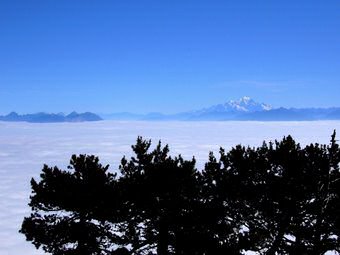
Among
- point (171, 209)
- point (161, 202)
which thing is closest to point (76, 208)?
point (161, 202)

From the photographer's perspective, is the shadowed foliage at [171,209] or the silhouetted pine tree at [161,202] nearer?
the shadowed foliage at [171,209]

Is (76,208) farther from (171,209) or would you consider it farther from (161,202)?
(171,209)

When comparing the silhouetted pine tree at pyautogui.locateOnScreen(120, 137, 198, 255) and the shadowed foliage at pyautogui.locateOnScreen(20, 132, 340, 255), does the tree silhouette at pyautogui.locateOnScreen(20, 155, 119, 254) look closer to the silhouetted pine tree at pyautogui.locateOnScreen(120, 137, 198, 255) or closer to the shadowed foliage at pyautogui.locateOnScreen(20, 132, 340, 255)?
the shadowed foliage at pyautogui.locateOnScreen(20, 132, 340, 255)

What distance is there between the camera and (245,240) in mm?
14719

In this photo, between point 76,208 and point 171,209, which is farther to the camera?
point 171,209

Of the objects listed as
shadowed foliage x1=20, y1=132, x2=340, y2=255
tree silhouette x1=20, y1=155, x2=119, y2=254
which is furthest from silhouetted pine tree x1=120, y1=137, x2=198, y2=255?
tree silhouette x1=20, y1=155, x2=119, y2=254

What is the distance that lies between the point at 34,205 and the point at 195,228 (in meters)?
6.60

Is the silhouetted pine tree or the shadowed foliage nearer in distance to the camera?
the shadowed foliage

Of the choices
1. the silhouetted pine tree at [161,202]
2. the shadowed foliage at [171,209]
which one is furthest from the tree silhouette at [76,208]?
the silhouetted pine tree at [161,202]

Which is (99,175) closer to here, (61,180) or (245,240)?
(61,180)

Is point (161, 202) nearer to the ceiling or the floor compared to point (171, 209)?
nearer to the ceiling

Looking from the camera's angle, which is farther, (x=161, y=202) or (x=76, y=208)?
(x=161, y=202)

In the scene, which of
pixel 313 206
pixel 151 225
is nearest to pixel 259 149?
pixel 313 206

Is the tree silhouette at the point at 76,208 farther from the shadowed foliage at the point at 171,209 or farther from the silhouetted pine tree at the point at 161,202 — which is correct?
the silhouetted pine tree at the point at 161,202
